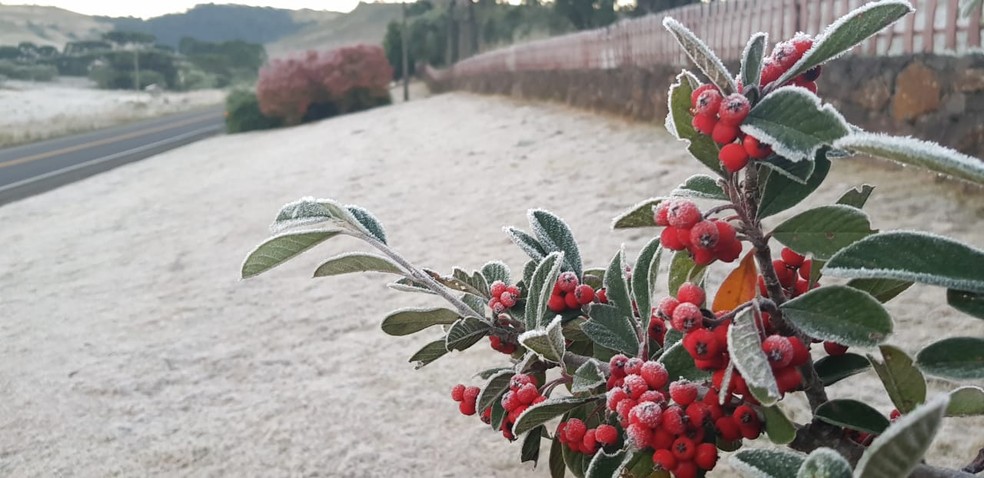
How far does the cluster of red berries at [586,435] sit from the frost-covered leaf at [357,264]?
13.6 inches

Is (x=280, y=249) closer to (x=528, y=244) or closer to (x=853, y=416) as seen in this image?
(x=528, y=244)

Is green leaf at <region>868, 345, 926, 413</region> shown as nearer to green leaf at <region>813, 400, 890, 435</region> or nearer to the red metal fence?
green leaf at <region>813, 400, 890, 435</region>

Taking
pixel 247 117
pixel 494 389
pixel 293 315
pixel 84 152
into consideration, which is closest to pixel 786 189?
pixel 494 389

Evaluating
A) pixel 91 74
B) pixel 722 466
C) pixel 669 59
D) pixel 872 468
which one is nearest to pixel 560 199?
pixel 669 59

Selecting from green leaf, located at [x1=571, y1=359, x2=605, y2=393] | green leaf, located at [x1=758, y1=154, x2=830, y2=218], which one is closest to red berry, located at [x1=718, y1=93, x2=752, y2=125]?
green leaf, located at [x1=758, y1=154, x2=830, y2=218]

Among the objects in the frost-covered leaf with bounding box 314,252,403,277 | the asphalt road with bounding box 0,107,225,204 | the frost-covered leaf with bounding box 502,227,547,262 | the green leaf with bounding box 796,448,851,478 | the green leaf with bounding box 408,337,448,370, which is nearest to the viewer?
the green leaf with bounding box 796,448,851,478

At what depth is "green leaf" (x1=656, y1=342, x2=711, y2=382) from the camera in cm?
93

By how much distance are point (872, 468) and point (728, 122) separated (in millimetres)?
359

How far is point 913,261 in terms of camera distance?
71 cm

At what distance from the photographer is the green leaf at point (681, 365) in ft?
3.05

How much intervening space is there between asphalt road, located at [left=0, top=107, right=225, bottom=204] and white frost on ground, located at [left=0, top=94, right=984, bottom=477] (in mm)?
3296

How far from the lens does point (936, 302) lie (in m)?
3.22

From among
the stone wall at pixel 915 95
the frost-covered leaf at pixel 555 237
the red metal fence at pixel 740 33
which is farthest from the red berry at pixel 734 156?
the stone wall at pixel 915 95

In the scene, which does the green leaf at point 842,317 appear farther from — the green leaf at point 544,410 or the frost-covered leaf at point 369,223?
the frost-covered leaf at point 369,223
